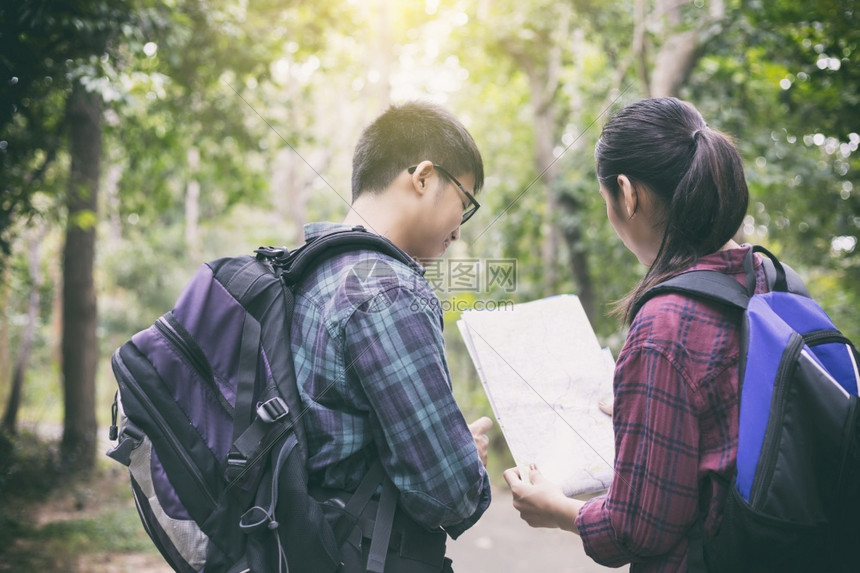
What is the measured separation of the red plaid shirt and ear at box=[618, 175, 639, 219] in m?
0.25

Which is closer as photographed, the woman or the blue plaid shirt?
the woman

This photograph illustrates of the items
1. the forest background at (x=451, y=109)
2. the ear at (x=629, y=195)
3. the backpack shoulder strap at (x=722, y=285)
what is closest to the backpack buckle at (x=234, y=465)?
the backpack shoulder strap at (x=722, y=285)

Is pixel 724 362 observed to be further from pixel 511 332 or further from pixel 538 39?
pixel 538 39

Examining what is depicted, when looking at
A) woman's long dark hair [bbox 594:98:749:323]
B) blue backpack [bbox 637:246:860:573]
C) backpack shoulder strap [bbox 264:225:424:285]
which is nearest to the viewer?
blue backpack [bbox 637:246:860:573]

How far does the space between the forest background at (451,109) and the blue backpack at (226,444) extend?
1525 mm

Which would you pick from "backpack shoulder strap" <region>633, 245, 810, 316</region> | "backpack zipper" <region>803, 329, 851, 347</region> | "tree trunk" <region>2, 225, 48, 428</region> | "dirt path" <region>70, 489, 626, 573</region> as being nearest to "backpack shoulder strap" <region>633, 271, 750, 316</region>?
"backpack shoulder strap" <region>633, 245, 810, 316</region>

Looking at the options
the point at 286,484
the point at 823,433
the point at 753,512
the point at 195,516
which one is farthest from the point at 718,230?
the point at 195,516

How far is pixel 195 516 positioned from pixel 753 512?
1.09m

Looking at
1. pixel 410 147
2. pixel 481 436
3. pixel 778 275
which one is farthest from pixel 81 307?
pixel 778 275

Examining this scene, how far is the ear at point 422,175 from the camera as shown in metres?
Result: 1.72

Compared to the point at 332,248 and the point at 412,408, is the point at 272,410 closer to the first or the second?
the point at 412,408

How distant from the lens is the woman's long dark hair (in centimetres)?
131

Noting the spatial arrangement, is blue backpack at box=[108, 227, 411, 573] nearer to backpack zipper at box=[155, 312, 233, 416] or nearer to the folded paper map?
backpack zipper at box=[155, 312, 233, 416]

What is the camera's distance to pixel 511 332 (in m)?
1.72
